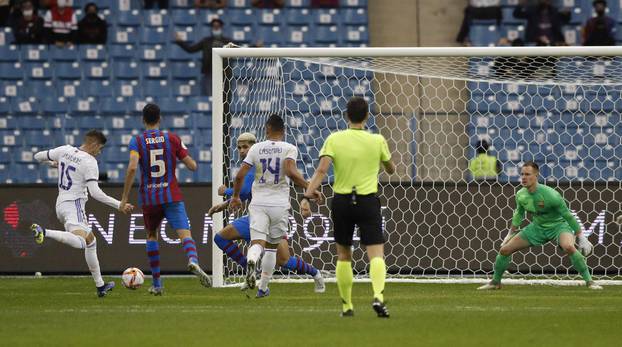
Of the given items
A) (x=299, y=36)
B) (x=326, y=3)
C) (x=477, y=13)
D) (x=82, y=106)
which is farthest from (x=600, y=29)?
(x=82, y=106)

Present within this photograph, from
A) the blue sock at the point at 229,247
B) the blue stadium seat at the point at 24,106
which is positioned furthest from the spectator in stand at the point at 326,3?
the blue sock at the point at 229,247

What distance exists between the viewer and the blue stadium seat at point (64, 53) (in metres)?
23.8

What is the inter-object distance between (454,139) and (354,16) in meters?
5.41

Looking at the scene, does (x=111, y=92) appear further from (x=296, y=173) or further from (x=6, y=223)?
(x=296, y=173)

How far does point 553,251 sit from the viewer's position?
691 inches

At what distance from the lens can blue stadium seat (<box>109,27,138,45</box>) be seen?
944 inches

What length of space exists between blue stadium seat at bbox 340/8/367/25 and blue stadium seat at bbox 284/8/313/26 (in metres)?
0.62

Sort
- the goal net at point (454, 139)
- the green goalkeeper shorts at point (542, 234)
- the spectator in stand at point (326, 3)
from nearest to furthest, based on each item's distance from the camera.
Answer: the green goalkeeper shorts at point (542, 234), the goal net at point (454, 139), the spectator in stand at point (326, 3)

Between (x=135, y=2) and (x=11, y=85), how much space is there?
9.15ft

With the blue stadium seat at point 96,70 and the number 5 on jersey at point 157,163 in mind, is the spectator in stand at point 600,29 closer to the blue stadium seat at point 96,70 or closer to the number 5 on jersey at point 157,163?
the blue stadium seat at point 96,70

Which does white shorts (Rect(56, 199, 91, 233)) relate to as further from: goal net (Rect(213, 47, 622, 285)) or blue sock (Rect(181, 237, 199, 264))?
goal net (Rect(213, 47, 622, 285))

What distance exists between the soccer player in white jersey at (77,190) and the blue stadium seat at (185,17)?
10.3 m

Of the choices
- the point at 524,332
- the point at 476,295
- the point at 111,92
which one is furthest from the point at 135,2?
the point at 524,332

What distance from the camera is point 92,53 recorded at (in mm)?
23797
